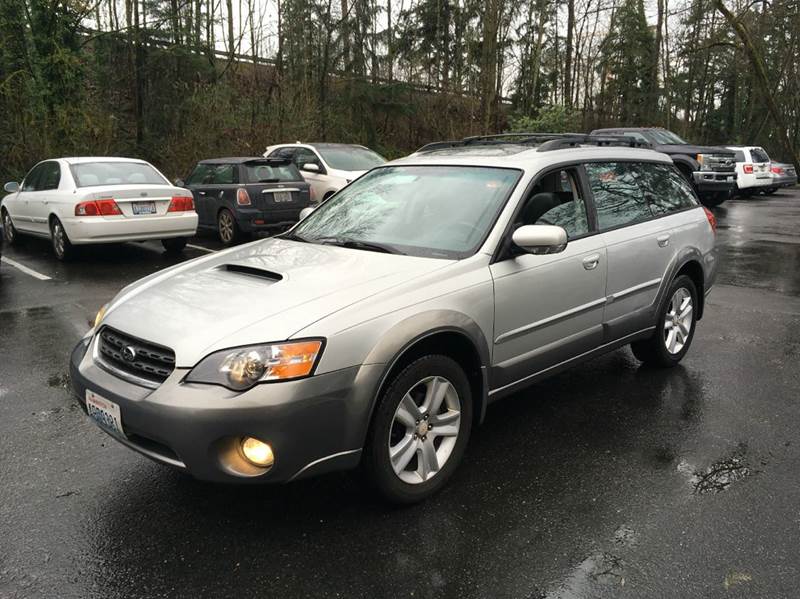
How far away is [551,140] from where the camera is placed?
4617 millimetres

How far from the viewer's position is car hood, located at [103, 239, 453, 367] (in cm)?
284

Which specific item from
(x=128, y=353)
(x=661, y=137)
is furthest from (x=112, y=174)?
(x=661, y=137)

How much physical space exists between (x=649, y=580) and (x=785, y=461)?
1.53 meters

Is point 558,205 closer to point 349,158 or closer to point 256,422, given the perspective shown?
point 256,422

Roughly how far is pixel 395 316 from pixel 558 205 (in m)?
1.64

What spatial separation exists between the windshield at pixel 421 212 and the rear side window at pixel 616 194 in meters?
0.76

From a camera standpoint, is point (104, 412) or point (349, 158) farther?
point (349, 158)

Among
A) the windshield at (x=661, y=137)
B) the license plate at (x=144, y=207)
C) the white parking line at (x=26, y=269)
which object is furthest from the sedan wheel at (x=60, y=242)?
the windshield at (x=661, y=137)

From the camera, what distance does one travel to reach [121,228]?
9539 mm

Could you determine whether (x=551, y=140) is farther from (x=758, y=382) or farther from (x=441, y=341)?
(x=758, y=382)

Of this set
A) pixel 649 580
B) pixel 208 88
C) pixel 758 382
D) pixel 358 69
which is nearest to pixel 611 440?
pixel 649 580

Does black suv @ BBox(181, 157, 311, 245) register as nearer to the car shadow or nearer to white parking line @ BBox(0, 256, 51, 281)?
white parking line @ BBox(0, 256, 51, 281)

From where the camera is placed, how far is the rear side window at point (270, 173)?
1163 centimetres

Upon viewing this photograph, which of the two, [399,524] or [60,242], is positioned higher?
[60,242]
